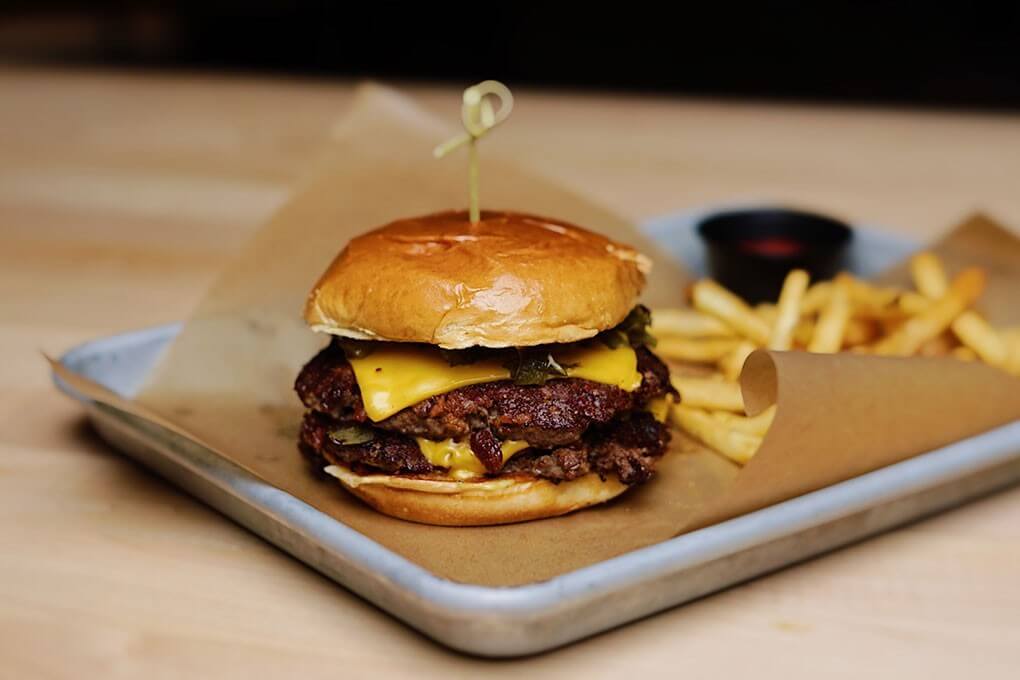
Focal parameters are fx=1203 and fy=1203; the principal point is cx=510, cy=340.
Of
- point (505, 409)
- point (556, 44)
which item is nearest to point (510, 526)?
point (505, 409)

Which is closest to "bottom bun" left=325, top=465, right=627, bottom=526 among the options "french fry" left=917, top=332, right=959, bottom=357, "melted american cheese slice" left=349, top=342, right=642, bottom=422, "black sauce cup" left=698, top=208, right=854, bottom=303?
"melted american cheese slice" left=349, top=342, right=642, bottom=422

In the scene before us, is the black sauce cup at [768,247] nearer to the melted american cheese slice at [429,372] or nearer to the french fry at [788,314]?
the french fry at [788,314]

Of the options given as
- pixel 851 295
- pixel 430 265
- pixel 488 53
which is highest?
pixel 430 265

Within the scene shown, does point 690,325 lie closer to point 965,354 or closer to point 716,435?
point 716,435

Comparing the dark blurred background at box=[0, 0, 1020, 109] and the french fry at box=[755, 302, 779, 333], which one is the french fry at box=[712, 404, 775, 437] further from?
the dark blurred background at box=[0, 0, 1020, 109]

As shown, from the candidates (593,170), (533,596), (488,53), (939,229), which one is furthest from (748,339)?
(488,53)

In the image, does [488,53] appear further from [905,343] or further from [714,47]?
[905,343]

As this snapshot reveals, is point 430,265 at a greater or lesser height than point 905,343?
greater
